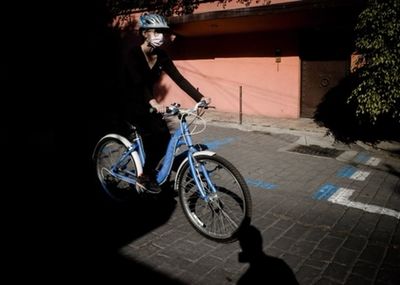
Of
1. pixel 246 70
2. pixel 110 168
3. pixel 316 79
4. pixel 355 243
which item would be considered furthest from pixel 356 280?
pixel 246 70

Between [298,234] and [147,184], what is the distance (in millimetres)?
1872

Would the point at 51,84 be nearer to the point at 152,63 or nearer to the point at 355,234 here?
the point at 152,63

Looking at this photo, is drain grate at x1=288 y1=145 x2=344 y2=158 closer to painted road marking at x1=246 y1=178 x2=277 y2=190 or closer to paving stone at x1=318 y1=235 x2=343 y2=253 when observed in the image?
painted road marking at x1=246 y1=178 x2=277 y2=190

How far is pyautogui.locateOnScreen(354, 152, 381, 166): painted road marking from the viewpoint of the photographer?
21.8ft

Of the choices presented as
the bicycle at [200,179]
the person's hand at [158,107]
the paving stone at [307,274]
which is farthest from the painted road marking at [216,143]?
the paving stone at [307,274]

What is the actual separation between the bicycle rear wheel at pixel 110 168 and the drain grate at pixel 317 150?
13.4 feet

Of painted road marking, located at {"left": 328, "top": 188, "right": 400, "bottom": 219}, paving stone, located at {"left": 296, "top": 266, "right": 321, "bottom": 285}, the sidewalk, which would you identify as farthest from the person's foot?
the sidewalk

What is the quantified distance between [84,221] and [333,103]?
28.8 feet

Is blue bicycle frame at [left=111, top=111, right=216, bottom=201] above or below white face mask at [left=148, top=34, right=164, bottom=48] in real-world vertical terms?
below

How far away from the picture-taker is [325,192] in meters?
5.23

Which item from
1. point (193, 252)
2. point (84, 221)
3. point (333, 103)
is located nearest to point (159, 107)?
point (193, 252)

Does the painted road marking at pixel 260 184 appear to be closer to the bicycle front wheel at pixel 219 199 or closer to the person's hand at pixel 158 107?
the bicycle front wheel at pixel 219 199

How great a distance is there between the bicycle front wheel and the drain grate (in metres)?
Answer: 3.87

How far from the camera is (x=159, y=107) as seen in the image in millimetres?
3725
